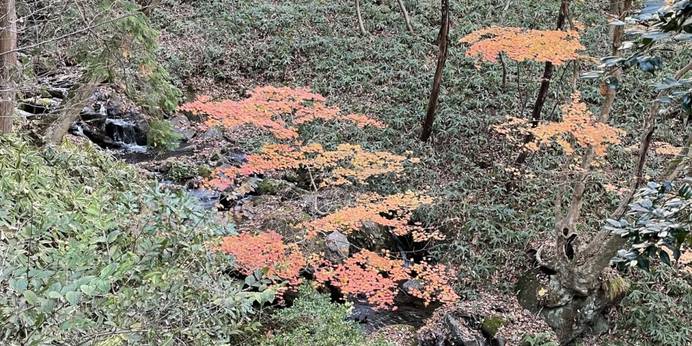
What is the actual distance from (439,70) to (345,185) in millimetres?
3381

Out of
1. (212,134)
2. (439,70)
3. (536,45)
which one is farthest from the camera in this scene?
(212,134)

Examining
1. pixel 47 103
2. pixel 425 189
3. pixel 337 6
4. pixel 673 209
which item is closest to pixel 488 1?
pixel 337 6

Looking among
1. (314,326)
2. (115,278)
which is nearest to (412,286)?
(314,326)

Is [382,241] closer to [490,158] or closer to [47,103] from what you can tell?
[490,158]

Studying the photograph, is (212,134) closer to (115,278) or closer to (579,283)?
(579,283)

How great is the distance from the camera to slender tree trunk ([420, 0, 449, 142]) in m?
10.6

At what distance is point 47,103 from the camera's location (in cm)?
727

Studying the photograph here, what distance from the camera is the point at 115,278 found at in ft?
5.78

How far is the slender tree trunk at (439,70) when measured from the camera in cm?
1059

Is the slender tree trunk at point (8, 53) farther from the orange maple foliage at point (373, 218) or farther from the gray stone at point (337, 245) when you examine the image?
the gray stone at point (337, 245)

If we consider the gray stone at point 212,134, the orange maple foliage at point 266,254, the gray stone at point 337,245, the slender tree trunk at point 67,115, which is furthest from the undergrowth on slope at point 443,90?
the slender tree trunk at point 67,115

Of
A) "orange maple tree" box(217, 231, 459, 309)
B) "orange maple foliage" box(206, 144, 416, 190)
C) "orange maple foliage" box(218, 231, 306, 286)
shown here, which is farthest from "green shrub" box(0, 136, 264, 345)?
"orange maple foliage" box(206, 144, 416, 190)

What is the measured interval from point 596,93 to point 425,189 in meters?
5.86

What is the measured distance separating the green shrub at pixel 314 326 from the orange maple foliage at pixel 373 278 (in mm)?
555
